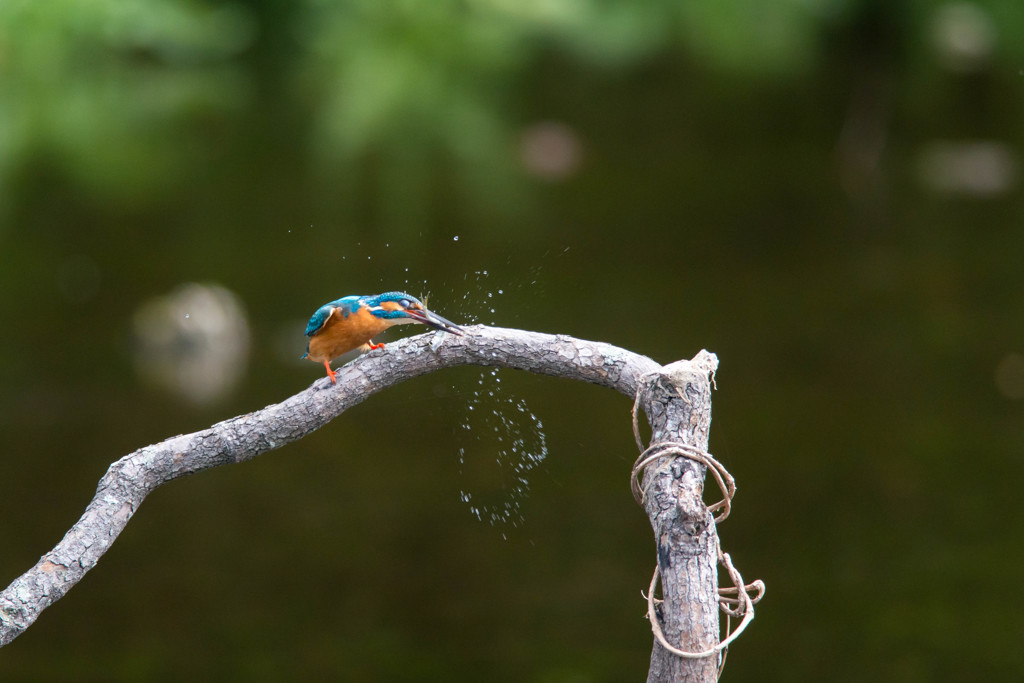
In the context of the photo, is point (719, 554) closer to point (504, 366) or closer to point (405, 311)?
point (504, 366)

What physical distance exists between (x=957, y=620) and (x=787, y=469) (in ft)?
3.26

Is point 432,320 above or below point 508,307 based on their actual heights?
below

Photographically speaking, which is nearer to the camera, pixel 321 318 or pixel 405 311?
pixel 405 311

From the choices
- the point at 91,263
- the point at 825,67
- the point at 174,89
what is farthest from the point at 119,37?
the point at 825,67

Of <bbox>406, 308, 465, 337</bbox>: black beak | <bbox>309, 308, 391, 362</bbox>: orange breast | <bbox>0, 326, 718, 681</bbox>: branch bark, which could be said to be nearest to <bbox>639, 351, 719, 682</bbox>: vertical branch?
<bbox>0, 326, 718, 681</bbox>: branch bark

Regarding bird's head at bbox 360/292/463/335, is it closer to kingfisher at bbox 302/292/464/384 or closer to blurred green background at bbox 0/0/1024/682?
kingfisher at bbox 302/292/464/384

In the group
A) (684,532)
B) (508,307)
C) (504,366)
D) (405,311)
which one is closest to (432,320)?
(405,311)

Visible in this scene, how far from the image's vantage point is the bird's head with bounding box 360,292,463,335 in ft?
5.12

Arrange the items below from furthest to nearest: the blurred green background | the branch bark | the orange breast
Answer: the blurred green background, the orange breast, the branch bark

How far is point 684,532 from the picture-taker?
1.49 metres

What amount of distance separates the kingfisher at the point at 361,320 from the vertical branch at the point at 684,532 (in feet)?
1.09

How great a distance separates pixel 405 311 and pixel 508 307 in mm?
4068

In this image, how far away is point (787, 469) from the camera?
458cm

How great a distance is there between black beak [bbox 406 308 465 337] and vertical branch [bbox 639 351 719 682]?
0.99ft
